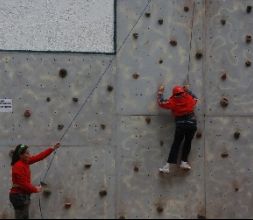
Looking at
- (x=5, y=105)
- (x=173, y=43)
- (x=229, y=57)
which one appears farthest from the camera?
(x=229, y=57)

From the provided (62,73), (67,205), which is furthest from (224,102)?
(67,205)

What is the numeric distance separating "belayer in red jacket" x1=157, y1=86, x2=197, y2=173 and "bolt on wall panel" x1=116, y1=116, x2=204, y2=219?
162 mm

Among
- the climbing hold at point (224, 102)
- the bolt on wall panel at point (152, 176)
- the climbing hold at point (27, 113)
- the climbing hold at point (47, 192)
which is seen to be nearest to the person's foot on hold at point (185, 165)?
the bolt on wall panel at point (152, 176)

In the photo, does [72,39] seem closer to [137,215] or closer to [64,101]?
[64,101]

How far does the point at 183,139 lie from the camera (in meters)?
7.62

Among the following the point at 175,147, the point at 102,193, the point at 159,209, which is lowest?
the point at 159,209

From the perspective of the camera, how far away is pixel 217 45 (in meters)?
7.84

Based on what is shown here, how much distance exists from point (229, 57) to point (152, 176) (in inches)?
77.0

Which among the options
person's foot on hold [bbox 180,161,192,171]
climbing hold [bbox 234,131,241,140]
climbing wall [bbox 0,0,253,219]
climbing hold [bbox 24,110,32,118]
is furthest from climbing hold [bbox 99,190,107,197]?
climbing hold [bbox 234,131,241,140]

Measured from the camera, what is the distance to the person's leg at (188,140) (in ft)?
24.6

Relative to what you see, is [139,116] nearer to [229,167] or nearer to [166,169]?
[166,169]

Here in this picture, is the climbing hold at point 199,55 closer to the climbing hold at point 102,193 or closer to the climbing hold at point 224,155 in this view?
the climbing hold at point 224,155

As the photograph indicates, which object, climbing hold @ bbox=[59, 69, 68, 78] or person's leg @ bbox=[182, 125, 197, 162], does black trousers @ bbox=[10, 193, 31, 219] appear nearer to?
climbing hold @ bbox=[59, 69, 68, 78]

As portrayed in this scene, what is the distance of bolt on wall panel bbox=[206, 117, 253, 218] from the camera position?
7777 millimetres
